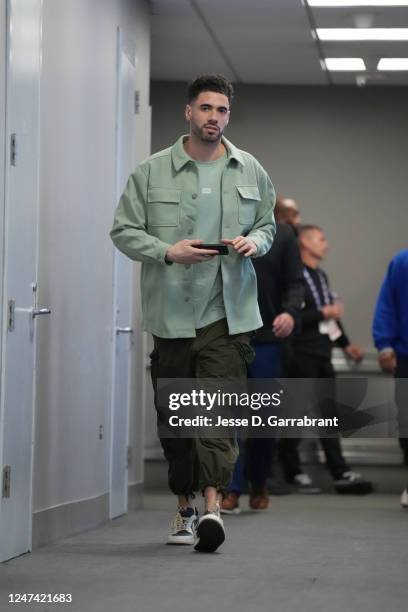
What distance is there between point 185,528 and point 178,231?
114cm

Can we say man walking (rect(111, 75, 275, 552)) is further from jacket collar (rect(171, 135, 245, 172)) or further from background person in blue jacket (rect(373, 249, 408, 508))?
background person in blue jacket (rect(373, 249, 408, 508))

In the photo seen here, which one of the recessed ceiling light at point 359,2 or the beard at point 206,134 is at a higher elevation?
the recessed ceiling light at point 359,2

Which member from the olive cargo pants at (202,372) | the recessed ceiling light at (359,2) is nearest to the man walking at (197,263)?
the olive cargo pants at (202,372)

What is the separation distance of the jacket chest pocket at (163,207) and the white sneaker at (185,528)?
1.10 m

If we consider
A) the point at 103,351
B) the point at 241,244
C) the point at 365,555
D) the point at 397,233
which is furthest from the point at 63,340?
the point at 397,233

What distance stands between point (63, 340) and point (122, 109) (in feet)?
5.37

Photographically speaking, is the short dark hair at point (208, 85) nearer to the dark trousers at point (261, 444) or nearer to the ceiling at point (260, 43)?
the dark trousers at point (261, 444)

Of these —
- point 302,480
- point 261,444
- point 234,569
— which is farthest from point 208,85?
point 302,480

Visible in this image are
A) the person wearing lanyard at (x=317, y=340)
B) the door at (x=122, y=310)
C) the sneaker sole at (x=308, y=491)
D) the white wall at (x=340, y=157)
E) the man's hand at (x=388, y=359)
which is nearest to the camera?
the door at (x=122, y=310)

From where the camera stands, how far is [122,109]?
266 inches

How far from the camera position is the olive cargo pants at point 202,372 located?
4.83 meters

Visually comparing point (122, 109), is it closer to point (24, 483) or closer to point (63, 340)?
point (63, 340)

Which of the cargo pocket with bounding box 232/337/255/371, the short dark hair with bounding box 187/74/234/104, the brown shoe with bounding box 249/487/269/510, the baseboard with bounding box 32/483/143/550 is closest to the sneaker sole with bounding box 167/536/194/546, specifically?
the baseboard with bounding box 32/483/143/550

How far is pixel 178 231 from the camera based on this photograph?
5.00 metres
